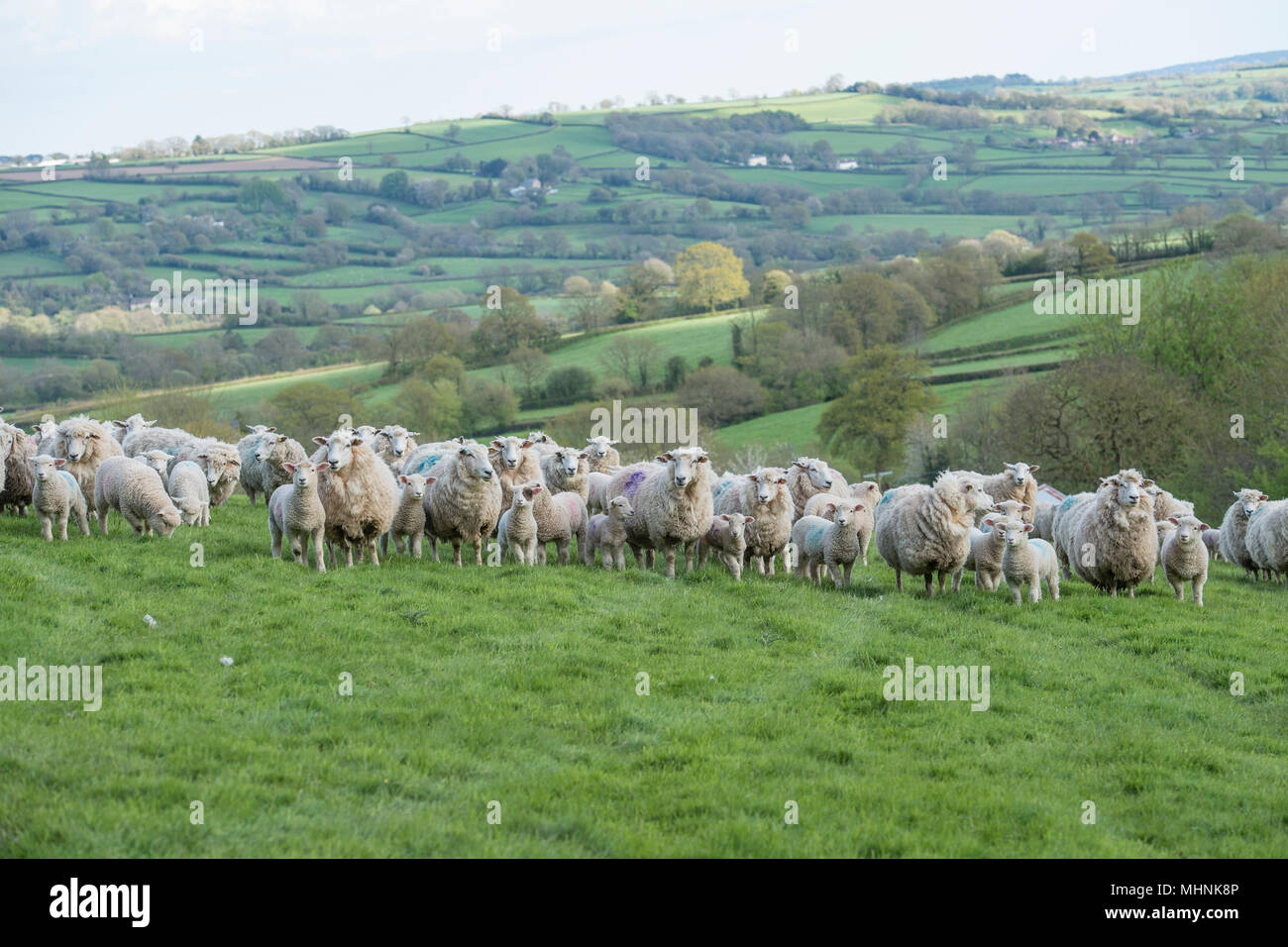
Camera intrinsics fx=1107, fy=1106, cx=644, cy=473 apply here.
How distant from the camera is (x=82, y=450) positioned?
16578mm

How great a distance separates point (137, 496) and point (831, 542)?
961 centimetres

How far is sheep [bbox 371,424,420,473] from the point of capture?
19312mm

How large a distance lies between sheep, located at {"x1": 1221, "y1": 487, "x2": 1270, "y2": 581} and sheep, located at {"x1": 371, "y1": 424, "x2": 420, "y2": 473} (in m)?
14.1

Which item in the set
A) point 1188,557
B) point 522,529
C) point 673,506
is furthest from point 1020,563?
point 522,529

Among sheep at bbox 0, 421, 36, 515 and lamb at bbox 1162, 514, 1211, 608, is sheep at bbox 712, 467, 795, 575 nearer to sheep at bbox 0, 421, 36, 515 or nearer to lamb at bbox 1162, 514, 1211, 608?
lamb at bbox 1162, 514, 1211, 608

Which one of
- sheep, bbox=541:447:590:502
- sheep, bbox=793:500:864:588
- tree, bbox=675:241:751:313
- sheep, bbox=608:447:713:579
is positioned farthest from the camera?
tree, bbox=675:241:751:313

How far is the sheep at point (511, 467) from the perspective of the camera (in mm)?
16672

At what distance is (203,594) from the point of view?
1230cm

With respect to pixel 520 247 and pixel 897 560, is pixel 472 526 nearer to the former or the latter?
pixel 897 560

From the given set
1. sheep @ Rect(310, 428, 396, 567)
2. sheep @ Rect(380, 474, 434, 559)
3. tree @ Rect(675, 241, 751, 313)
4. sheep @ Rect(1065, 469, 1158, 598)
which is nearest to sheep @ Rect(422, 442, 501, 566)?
sheep @ Rect(380, 474, 434, 559)

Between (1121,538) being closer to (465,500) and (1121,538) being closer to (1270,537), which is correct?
(1270,537)

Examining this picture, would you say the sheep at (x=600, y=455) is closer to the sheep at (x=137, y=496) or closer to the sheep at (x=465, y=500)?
the sheep at (x=465, y=500)

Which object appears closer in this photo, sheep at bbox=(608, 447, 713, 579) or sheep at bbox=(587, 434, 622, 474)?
sheep at bbox=(608, 447, 713, 579)

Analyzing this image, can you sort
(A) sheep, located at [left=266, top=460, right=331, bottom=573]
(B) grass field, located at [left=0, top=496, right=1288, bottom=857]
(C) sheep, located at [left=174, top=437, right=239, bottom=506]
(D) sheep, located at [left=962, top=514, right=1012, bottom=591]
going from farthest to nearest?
(C) sheep, located at [left=174, top=437, right=239, bottom=506], (D) sheep, located at [left=962, top=514, right=1012, bottom=591], (A) sheep, located at [left=266, top=460, right=331, bottom=573], (B) grass field, located at [left=0, top=496, right=1288, bottom=857]
